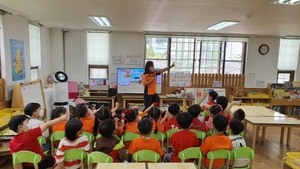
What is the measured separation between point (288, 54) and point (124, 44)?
16.9 ft

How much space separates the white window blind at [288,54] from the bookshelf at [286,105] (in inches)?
37.7

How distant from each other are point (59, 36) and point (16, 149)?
453 centimetres

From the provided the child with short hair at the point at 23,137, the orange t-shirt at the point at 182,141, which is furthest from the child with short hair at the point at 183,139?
the child with short hair at the point at 23,137

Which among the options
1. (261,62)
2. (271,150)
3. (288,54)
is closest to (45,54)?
(271,150)

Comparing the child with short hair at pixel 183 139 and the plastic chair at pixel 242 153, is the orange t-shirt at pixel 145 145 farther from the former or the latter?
the plastic chair at pixel 242 153

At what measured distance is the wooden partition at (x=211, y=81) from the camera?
20.8 ft

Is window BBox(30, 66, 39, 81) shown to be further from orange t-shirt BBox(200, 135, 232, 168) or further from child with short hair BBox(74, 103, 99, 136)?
orange t-shirt BBox(200, 135, 232, 168)

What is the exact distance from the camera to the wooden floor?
3412 millimetres

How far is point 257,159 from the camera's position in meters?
3.63

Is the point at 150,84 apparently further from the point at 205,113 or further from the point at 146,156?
the point at 146,156

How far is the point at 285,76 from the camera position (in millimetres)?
7059

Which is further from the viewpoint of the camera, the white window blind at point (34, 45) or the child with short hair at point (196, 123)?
the white window blind at point (34, 45)

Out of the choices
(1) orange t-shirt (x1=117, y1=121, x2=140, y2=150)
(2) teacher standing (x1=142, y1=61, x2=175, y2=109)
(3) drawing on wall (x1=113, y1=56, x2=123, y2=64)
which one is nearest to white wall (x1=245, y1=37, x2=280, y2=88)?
(2) teacher standing (x1=142, y1=61, x2=175, y2=109)

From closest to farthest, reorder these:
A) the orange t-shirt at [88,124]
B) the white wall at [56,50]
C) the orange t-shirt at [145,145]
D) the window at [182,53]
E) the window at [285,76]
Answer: the orange t-shirt at [145,145]
the orange t-shirt at [88,124]
the white wall at [56,50]
the window at [182,53]
the window at [285,76]
